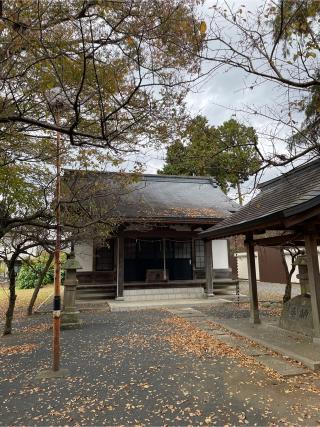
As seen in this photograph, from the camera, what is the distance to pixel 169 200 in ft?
50.8

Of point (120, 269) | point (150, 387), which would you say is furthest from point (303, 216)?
point (120, 269)

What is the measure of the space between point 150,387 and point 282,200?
428cm

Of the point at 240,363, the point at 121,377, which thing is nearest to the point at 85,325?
the point at 121,377

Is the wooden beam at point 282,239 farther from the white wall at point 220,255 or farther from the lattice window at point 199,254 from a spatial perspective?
the white wall at point 220,255

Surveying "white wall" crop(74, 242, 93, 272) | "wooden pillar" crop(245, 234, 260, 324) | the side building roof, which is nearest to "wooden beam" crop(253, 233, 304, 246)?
"wooden pillar" crop(245, 234, 260, 324)

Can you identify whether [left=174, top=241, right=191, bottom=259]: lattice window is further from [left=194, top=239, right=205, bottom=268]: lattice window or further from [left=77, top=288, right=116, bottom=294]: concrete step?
[left=77, top=288, right=116, bottom=294]: concrete step

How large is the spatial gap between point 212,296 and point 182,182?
733 cm

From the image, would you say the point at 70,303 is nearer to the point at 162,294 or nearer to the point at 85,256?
the point at 85,256

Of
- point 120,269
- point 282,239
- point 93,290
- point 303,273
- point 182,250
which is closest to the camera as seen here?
point 282,239

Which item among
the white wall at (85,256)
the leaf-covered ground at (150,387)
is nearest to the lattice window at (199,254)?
the white wall at (85,256)

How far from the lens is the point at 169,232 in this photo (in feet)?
46.7

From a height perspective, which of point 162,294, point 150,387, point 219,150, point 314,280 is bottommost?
point 150,387

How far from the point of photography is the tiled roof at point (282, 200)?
5230 millimetres

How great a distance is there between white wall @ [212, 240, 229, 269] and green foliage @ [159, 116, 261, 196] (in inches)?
433
